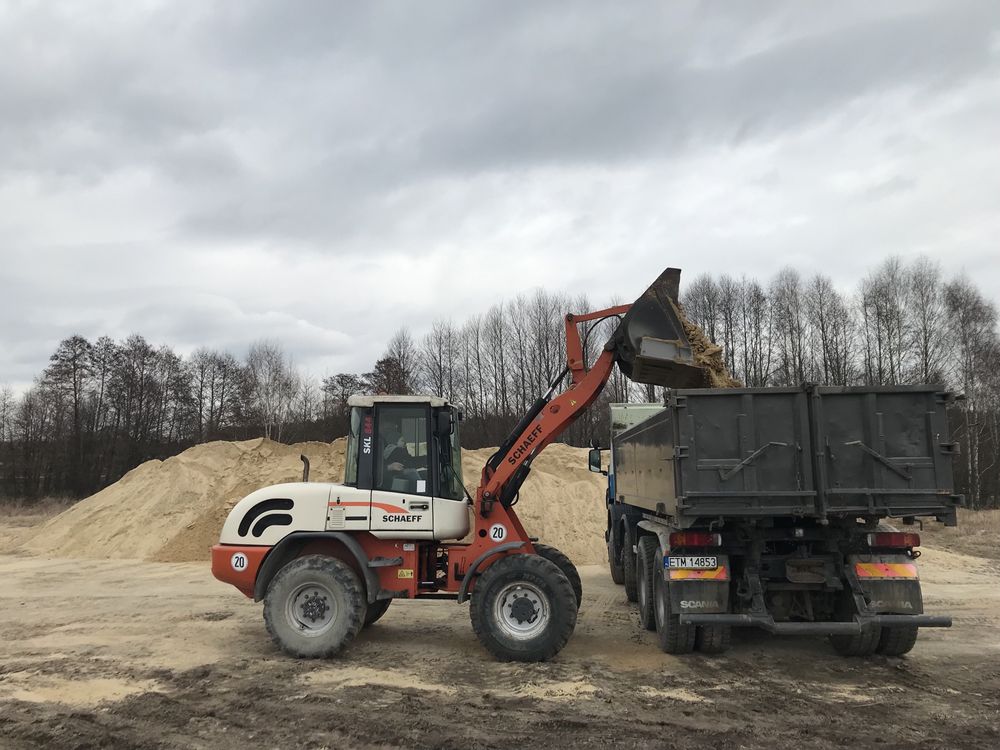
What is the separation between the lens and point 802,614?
7.11 metres

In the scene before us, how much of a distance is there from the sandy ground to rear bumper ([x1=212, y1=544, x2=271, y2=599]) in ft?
2.94

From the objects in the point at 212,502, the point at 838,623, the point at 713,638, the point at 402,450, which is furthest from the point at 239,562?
the point at 212,502

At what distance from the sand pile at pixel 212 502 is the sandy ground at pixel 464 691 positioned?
338 inches

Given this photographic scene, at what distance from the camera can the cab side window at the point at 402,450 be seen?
7809 millimetres

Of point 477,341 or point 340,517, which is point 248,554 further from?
point 477,341

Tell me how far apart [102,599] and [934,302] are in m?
41.0

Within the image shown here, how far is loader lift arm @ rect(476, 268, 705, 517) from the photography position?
7.62m

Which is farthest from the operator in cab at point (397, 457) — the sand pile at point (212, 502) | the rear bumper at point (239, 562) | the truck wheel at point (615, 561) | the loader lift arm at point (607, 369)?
the sand pile at point (212, 502)

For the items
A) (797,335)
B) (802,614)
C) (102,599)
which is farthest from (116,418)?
(802,614)

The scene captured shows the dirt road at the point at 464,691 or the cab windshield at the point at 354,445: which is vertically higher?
the cab windshield at the point at 354,445

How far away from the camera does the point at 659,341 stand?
24.8 ft

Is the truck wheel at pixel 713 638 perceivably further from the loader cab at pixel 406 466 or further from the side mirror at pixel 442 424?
the side mirror at pixel 442 424

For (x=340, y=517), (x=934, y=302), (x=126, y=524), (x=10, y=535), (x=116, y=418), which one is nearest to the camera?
(x=340, y=517)

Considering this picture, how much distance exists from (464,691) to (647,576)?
309 cm
